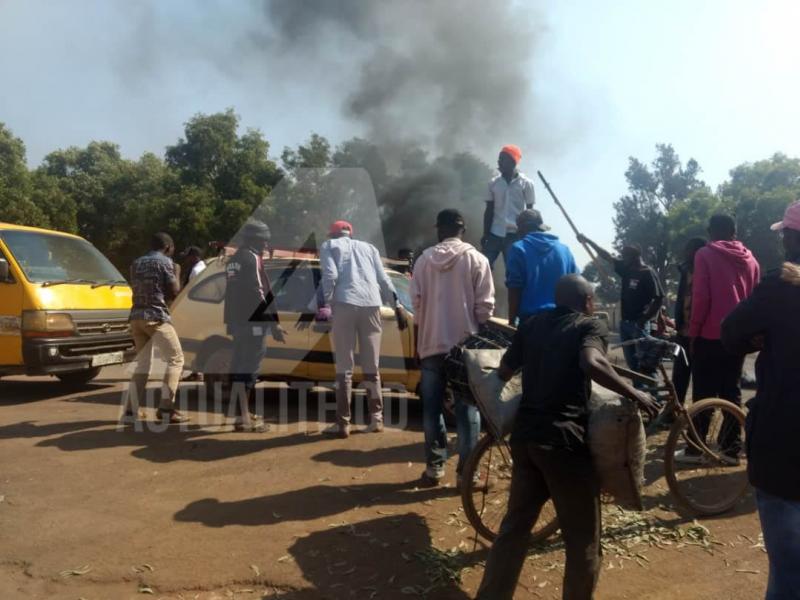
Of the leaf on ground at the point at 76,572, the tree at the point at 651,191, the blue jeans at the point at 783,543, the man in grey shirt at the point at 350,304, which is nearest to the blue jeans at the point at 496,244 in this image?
the man in grey shirt at the point at 350,304

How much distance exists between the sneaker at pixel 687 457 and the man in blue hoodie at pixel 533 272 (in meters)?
1.41

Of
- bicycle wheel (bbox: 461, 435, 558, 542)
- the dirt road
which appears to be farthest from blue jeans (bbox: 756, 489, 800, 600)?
bicycle wheel (bbox: 461, 435, 558, 542)

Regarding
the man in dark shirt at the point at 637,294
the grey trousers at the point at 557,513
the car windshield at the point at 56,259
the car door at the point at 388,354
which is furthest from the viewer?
the car windshield at the point at 56,259

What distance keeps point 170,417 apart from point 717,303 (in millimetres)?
5077

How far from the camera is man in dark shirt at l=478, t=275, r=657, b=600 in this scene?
8.76ft

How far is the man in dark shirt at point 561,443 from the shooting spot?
2.67m

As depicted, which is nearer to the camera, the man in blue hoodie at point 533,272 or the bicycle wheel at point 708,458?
the bicycle wheel at point 708,458

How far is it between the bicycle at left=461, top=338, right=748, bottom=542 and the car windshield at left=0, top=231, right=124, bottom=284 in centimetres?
603

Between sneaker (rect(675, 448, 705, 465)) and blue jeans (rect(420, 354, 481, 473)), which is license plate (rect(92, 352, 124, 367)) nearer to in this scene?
blue jeans (rect(420, 354, 481, 473))

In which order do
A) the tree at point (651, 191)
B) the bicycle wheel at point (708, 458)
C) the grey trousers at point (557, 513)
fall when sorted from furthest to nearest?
the tree at point (651, 191) < the bicycle wheel at point (708, 458) < the grey trousers at point (557, 513)

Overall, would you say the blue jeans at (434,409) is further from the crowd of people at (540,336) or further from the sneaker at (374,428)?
the sneaker at (374,428)

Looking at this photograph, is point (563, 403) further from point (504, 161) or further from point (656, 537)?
point (504, 161)

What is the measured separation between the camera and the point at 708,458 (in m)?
4.36

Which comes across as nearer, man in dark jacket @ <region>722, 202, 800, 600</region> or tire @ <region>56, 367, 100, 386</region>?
man in dark jacket @ <region>722, 202, 800, 600</region>
